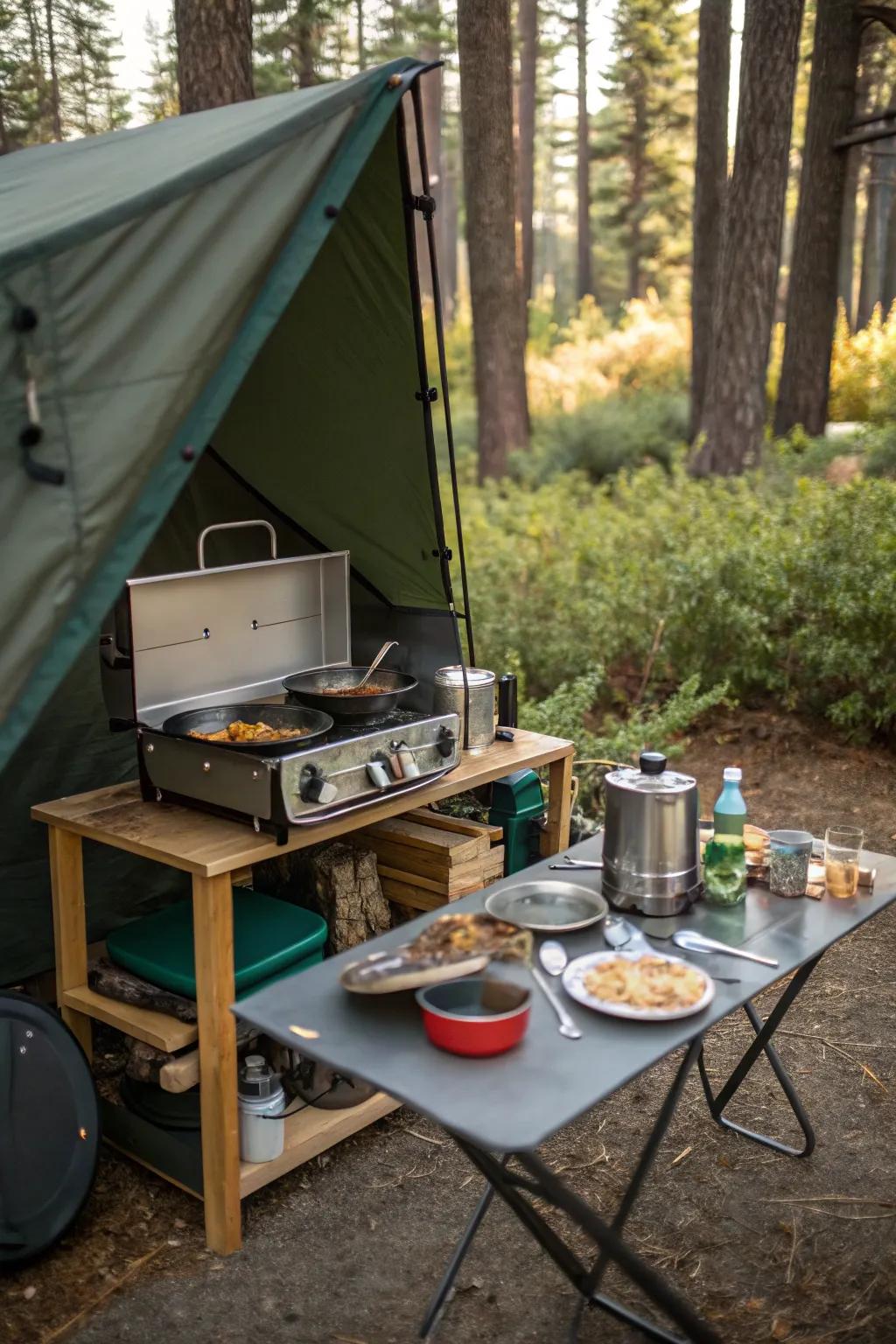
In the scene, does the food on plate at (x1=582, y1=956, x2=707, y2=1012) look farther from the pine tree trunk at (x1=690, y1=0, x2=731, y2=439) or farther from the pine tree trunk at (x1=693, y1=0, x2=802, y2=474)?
the pine tree trunk at (x1=690, y1=0, x2=731, y2=439)

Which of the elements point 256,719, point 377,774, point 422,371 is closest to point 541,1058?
point 377,774

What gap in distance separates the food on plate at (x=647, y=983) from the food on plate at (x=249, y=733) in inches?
39.7

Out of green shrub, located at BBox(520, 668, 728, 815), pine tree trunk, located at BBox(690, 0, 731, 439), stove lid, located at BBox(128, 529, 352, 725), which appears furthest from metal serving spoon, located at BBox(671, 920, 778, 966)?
pine tree trunk, located at BBox(690, 0, 731, 439)

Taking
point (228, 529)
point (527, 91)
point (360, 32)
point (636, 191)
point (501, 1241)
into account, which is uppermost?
point (527, 91)

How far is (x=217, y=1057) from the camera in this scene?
2656 mm

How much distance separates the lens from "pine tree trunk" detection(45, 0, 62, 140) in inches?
313

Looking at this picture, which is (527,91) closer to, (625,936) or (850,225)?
(850,225)

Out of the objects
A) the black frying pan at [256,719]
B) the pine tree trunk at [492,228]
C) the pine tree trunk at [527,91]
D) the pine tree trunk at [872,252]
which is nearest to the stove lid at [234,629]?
the black frying pan at [256,719]

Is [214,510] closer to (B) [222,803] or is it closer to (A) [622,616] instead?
(B) [222,803]

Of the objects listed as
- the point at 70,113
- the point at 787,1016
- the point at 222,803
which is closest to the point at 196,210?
the point at 222,803

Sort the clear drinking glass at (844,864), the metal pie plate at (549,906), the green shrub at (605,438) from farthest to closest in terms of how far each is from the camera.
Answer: the green shrub at (605,438), the clear drinking glass at (844,864), the metal pie plate at (549,906)

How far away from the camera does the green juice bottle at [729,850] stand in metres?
2.54

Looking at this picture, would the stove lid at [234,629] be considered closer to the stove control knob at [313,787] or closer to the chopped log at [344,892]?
the chopped log at [344,892]

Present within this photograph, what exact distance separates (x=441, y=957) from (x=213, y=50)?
510cm
